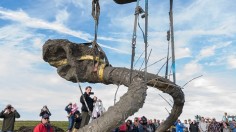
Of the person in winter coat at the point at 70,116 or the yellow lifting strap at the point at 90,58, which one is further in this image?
the person in winter coat at the point at 70,116

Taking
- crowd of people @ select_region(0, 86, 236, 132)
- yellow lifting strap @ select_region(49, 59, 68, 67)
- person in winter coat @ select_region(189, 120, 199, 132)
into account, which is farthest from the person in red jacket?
person in winter coat @ select_region(189, 120, 199, 132)

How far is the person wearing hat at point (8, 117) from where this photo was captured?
16.5m

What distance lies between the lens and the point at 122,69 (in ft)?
31.1

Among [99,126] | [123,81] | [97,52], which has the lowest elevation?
[99,126]

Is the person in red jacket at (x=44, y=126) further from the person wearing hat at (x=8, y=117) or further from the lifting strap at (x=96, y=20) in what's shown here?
the person wearing hat at (x=8, y=117)

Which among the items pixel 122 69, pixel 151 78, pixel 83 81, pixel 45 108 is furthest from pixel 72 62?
pixel 45 108

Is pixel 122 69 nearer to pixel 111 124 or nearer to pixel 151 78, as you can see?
pixel 151 78

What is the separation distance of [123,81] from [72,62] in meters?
1.42

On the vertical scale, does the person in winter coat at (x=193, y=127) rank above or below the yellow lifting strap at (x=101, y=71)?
below

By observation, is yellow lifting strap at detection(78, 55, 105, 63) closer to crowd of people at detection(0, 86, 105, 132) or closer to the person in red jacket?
crowd of people at detection(0, 86, 105, 132)

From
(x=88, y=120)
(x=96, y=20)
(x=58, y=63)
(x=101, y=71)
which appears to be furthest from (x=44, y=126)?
(x=96, y=20)

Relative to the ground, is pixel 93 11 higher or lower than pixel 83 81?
higher

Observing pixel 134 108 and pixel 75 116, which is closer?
pixel 134 108

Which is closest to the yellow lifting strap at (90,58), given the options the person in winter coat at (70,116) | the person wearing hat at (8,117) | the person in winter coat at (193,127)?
the person wearing hat at (8,117)
